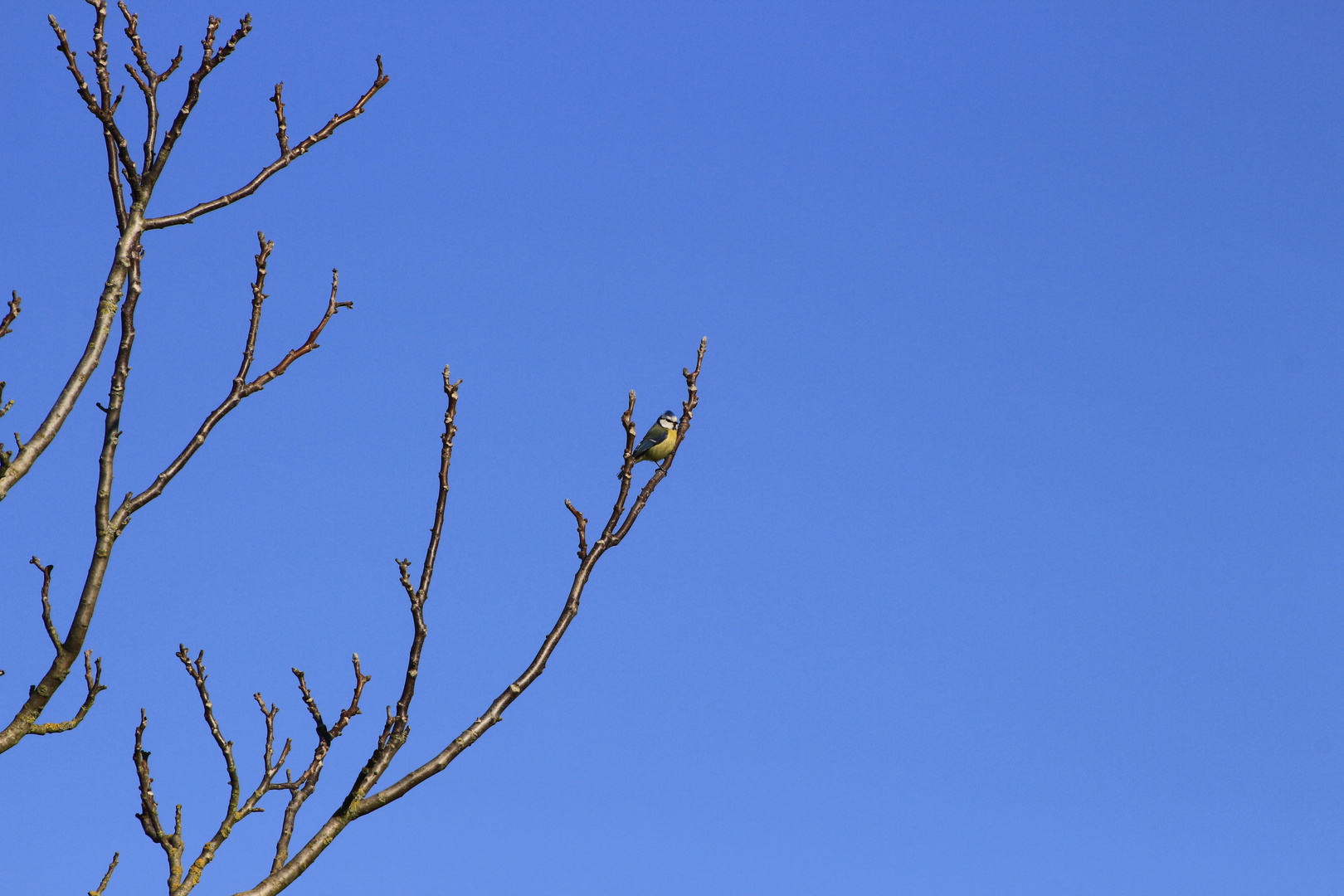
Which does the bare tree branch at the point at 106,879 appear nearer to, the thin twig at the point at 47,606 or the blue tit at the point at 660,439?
the thin twig at the point at 47,606

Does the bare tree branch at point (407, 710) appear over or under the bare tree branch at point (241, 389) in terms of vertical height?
under

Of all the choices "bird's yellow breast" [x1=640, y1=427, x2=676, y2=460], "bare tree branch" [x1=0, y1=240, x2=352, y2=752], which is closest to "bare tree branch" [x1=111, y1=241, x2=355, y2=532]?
"bare tree branch" [x1=0, y1=240, x2=352, y2=752]

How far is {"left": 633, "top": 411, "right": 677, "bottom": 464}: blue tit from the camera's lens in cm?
1528

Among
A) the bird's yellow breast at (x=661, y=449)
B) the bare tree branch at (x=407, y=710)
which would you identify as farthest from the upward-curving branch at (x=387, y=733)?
the bird's yellow breast at (x=661, y=449)

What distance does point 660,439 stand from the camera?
15984mm

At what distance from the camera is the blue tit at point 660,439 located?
602 inches

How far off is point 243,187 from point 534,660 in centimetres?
206

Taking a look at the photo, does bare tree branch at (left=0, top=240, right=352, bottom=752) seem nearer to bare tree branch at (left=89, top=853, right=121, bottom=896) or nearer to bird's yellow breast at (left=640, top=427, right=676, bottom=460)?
bare tree branch at (left=89, top=853, right=121, bottom=896)

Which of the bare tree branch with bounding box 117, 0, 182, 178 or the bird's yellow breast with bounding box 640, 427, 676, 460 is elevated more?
the bird's yellow breast with bounding box 640, 427, 676, 460

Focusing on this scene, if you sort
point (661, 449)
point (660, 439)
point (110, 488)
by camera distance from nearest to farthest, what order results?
1. point (110, 488)
2. point (661, 449)
3. point (660, 439)

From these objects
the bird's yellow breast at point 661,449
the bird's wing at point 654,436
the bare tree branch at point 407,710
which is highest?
the bird's wing at point 654,436

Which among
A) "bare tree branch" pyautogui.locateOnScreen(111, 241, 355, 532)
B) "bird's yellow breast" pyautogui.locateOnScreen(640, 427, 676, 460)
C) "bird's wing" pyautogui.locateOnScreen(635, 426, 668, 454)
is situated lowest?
"bare tree branch" pyautogui.locateOnScreen(111, 241, 355, 532)

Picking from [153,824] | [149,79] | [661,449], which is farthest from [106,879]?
[661,449]

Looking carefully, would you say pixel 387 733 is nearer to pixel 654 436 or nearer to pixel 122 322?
pixel 122 322
